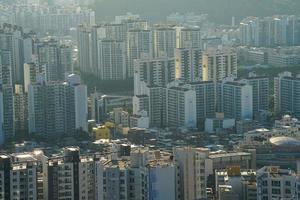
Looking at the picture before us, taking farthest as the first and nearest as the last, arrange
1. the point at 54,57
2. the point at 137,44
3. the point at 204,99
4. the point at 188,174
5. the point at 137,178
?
the point at 137,44 < the point at 54,57 < the point at 204,99 < the point at 188,174 < the point at 137,178

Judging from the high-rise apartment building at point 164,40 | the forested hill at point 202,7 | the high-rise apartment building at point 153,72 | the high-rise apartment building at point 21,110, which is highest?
the forested hill at point 202,7

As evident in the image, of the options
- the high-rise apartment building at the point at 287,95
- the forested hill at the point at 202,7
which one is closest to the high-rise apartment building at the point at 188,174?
the high-rise apartment building at the point at 287,95

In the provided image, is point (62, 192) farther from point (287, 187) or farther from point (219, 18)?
point (219, 18)

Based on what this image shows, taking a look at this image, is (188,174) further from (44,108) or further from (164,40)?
(164,40)

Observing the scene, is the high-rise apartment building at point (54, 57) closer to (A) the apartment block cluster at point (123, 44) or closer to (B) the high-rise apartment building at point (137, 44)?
(A) the apartment block cluster at point (123, 44)

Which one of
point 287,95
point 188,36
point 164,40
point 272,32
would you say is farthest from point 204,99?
point 272,32

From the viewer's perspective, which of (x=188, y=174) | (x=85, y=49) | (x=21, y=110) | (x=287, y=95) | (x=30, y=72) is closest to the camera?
(x=188, y=174)

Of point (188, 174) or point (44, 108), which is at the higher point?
point (188, 174)

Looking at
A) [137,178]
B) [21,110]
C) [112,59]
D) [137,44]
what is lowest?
[21,110]

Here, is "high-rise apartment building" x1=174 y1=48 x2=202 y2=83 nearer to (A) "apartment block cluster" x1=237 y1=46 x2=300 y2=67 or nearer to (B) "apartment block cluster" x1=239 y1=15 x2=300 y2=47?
(A) "apartment block cluster" x1=237 y1=46 x2=300 y2=67
